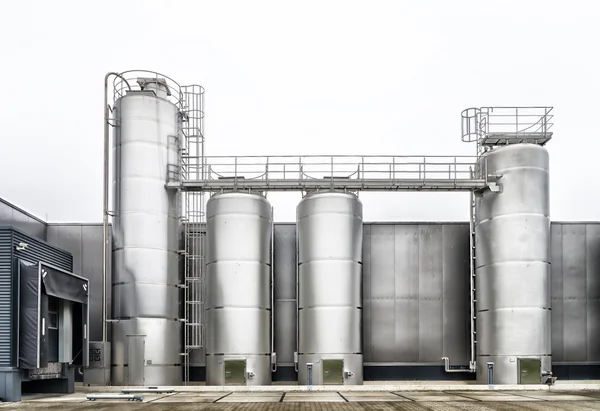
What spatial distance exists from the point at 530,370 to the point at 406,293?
7.33 metres

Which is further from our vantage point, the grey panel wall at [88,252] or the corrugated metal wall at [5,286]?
the grey panel wall at [88,252]

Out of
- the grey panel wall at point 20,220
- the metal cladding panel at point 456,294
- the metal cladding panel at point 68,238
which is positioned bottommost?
the metal cladding panel at point 456,294

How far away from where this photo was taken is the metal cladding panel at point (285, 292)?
36.6 meters

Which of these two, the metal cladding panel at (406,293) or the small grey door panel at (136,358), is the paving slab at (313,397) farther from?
the metal cladding panel at (406,293)

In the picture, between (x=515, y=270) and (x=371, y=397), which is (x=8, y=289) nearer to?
(x=371, y=397)

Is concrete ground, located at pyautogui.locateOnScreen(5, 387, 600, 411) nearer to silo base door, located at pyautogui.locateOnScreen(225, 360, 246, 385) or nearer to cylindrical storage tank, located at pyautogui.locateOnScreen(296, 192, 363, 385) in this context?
silo base door, located at pyautogui.locateOnScreen(225, 360, 246, 385)

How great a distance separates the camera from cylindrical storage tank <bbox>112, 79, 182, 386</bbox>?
1305 inches

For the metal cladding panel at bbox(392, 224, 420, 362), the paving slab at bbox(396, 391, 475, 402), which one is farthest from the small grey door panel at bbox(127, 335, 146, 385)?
the metal cladding panel at bbox(392, 224, 420, 362)

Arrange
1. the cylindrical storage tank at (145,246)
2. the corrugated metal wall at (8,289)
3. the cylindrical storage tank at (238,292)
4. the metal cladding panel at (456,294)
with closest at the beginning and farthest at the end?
the corrugated metal wall at (8,289) < the cylindrical storage tank at (238,292) < the cylindrical storage tank at (145,246) < the metal cladding panel at (456,294)

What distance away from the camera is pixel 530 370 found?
33.0m

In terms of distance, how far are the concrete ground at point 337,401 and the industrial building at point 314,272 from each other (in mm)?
3269

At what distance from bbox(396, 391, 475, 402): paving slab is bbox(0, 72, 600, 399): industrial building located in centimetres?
456

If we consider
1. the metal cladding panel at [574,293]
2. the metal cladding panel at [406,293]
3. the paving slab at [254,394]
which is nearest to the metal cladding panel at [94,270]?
the paving slab at [254,394]

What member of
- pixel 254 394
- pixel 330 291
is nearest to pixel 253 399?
pixel 254 394
